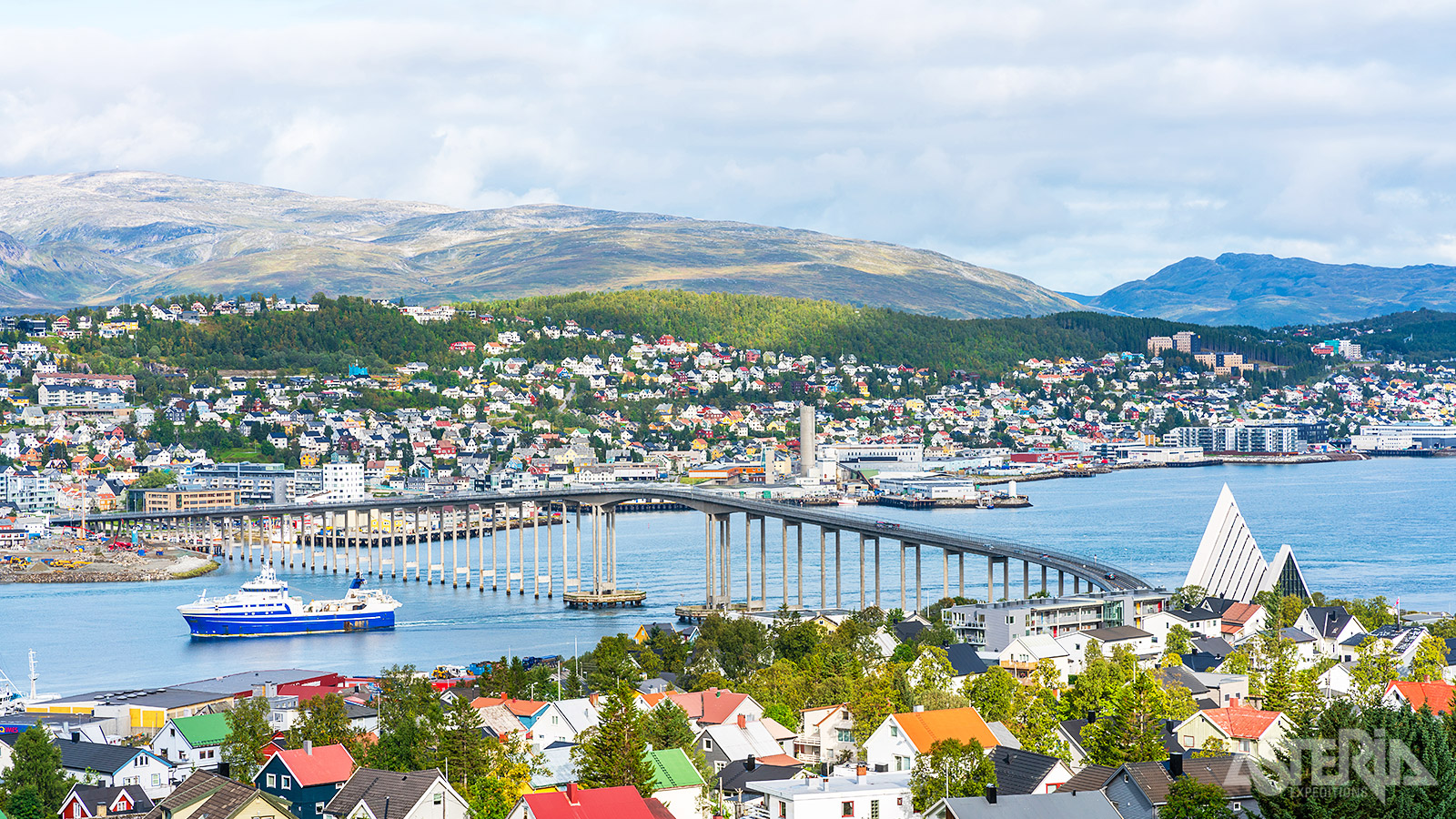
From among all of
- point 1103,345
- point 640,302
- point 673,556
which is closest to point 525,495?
point 673,556

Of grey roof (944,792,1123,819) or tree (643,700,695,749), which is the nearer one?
grey roof (944,792,1123,819)

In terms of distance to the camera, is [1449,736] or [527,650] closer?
[1449,736]

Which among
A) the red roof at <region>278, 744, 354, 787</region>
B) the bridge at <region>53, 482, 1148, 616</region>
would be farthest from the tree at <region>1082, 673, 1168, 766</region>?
the bridge at <region>53, 482, 1148, 616</region>

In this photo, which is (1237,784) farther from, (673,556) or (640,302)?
(640,302)

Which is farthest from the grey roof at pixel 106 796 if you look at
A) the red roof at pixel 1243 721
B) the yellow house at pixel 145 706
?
the red roof at pixel 1243 721

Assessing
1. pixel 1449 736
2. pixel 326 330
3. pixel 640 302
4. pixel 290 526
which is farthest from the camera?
pixel 640 302

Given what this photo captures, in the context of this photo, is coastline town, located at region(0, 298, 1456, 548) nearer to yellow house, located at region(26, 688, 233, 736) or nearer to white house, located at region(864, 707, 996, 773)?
yellow house, located at region(26, 688, 233, 736)
